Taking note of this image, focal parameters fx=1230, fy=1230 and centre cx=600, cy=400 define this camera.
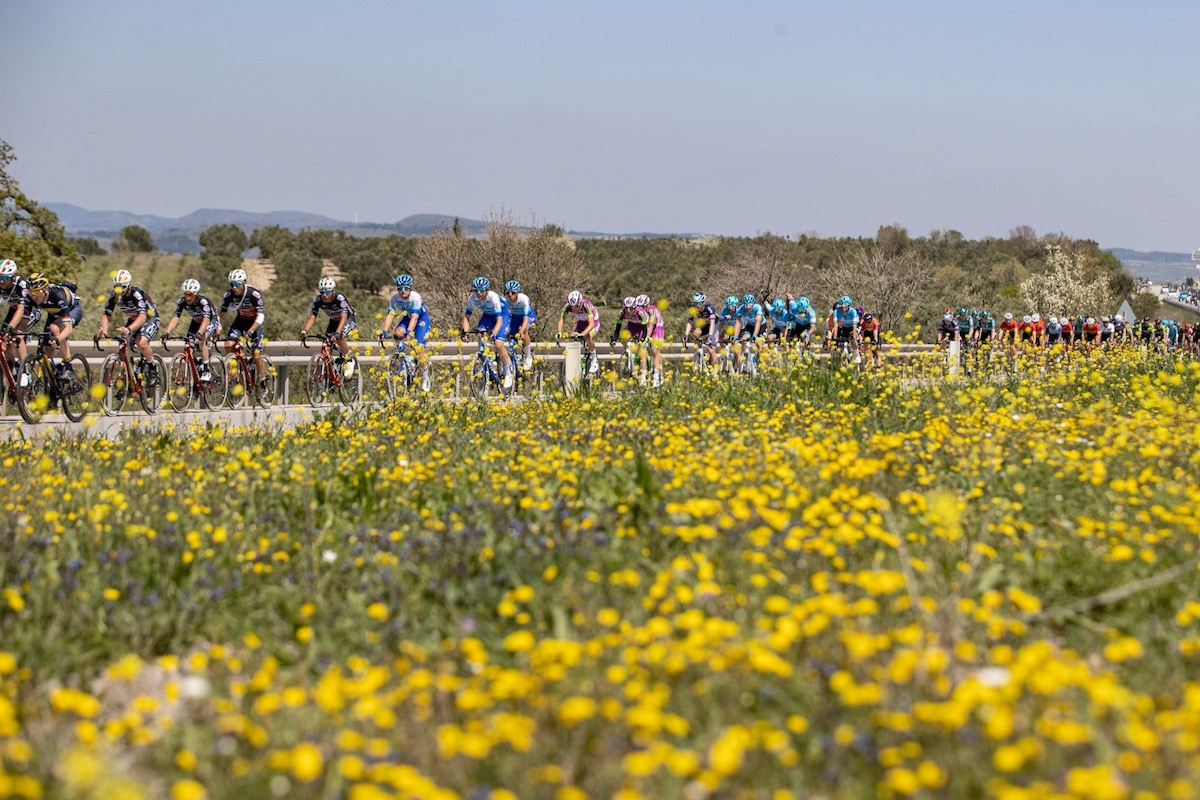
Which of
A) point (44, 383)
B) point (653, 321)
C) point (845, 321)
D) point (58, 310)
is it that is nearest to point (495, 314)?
point (653, 321)

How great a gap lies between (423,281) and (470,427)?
143ft

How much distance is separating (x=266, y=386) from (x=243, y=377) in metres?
0.68

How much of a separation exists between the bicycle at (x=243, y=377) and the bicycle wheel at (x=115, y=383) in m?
1.36

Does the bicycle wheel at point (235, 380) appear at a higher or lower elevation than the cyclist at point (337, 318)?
lower

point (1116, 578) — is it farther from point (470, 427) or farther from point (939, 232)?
point (939, 232)

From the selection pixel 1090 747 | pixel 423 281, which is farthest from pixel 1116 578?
pixel 423 281

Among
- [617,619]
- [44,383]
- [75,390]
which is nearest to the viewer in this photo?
[617,619]

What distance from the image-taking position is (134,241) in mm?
143000

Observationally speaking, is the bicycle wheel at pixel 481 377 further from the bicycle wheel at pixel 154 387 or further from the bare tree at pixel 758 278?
the bare tree at pixel 758 278

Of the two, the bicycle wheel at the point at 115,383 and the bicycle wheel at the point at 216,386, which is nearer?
the bicycle wheel at the point at 115,383

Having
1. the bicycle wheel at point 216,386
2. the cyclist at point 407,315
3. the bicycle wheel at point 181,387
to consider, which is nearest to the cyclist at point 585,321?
the cyclist at point 407,315

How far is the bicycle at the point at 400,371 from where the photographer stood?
16.4 metres

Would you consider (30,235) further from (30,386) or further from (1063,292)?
(1063,292)

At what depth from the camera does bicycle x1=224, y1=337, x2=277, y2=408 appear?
653 inches
